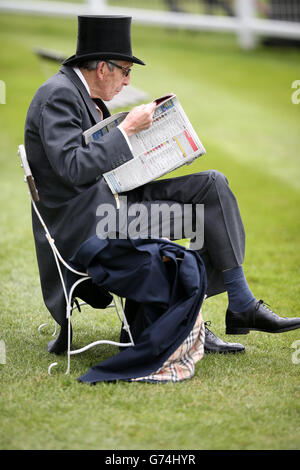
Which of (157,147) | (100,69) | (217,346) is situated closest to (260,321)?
(217,346)

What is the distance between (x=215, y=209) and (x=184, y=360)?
76 cm

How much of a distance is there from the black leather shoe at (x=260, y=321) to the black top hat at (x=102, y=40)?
1.39 meters

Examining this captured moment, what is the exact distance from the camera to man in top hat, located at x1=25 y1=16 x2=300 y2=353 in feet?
11.2

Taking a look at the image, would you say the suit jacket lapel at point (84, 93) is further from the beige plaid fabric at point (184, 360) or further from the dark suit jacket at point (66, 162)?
the beige plaid fabric at point (184, 360)

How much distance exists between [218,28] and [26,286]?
9.87 m

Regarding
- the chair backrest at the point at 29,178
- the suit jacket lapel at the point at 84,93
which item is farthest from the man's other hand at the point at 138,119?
the chair backrest at the point at 29,178

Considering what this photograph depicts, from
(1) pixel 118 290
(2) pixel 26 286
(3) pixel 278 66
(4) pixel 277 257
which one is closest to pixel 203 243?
(1) pixel 118 290

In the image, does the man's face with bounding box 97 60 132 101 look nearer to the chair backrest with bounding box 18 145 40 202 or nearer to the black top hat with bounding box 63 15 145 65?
the black top hat with bounding box 63 15 145 65

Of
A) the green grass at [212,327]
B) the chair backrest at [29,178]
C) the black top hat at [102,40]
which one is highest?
the black top hat at [102,40]

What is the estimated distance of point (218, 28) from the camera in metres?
13.7

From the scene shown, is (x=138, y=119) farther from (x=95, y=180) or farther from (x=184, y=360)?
(x=184, y=360)

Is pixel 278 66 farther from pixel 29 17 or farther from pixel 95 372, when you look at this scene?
pixel 95 372

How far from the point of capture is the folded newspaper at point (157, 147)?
352 centimetres

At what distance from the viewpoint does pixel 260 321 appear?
363 centimetres
